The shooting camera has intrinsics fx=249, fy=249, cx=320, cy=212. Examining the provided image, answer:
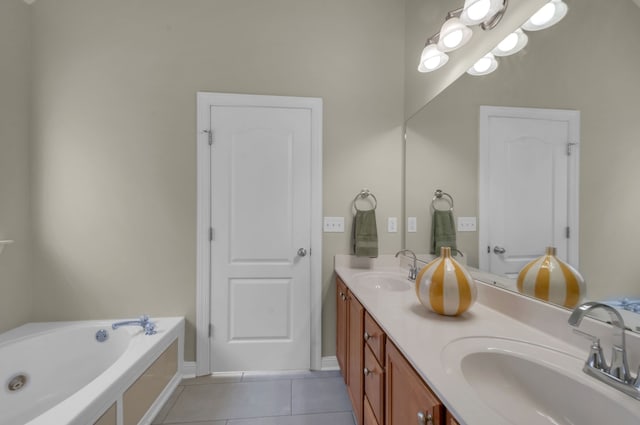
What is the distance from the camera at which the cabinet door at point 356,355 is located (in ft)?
4.11

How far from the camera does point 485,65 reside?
3.92ft

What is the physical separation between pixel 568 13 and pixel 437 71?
821mm

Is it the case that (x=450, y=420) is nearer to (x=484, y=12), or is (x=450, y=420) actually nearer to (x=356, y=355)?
(x=356, y=355)

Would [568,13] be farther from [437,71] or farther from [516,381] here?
[516,381]

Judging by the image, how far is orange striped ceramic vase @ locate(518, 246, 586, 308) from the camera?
0.81m

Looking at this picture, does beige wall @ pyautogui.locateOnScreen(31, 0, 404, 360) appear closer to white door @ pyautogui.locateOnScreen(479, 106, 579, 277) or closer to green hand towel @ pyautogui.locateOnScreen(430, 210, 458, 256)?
green hand towel @ pyautogui.locateOnScreen(430, 210, 458, 256)

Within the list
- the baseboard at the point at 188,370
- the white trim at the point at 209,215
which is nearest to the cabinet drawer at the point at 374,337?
the white trim at the point at 209,215

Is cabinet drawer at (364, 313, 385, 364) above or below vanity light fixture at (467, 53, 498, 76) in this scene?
below

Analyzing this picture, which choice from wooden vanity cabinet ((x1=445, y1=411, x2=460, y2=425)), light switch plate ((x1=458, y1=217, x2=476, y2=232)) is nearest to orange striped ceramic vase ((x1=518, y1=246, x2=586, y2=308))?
light switch plate ((x1=458, y1=217, x2=476, y2=232))

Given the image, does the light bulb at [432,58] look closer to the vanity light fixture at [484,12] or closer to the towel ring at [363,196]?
the vanity light fixture at [484,12]

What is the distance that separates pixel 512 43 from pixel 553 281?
3.15 ft

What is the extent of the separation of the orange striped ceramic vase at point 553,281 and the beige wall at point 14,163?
2986mm

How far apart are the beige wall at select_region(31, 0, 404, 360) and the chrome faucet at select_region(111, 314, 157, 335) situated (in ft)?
0.56

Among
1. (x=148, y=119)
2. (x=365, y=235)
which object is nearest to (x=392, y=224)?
(x=365, y=235)
